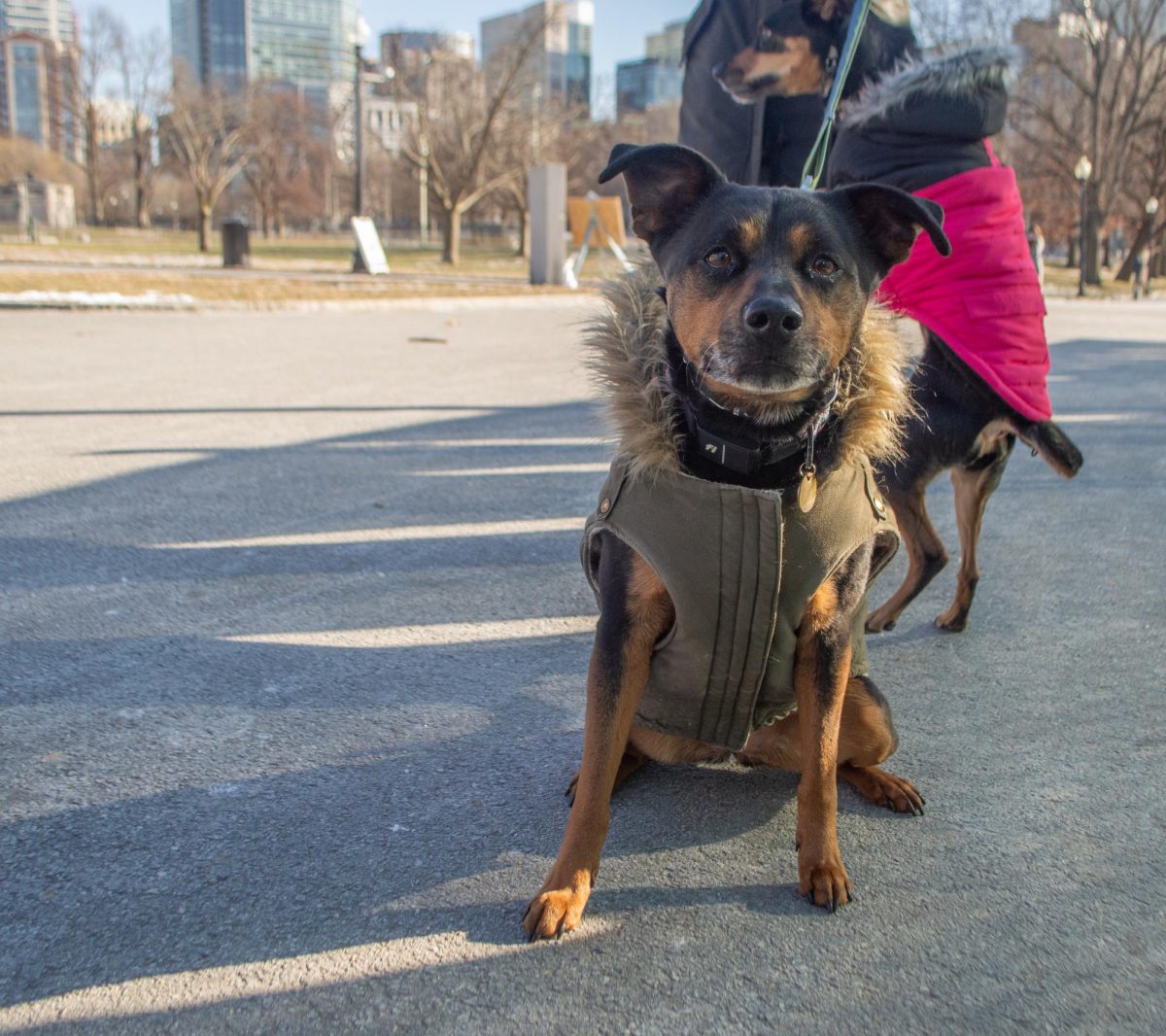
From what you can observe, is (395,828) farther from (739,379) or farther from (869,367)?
(869,367)

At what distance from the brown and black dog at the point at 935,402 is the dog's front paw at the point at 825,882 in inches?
65.3

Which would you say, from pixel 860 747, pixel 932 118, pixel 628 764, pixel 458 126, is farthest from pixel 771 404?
pixel 458 126

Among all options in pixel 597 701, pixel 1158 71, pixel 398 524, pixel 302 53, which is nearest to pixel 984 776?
pixel 597 701

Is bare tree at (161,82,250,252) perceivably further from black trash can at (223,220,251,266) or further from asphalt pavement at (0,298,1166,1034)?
asphalt pavement at (0,298,1166,1034)

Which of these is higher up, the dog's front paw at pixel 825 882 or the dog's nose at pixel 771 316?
the dog's nose at pixel 771 316

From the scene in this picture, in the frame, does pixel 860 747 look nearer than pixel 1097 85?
Yes

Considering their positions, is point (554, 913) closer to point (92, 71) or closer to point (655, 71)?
point (92, 71)

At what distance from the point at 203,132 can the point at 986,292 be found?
6107 centimetres

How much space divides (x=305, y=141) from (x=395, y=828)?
88.9 m

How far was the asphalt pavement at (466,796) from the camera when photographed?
2014mm

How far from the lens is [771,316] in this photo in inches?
92.7

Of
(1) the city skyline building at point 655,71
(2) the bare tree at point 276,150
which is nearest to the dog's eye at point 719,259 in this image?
(2) the bare tree at point 276,150

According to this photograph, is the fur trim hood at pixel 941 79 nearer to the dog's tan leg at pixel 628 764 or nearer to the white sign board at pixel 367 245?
the dog's tan leg at pixel 628 764

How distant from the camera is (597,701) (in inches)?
94.2
